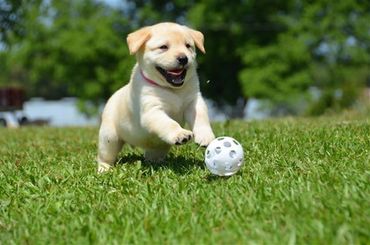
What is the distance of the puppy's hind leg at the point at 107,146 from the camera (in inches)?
235

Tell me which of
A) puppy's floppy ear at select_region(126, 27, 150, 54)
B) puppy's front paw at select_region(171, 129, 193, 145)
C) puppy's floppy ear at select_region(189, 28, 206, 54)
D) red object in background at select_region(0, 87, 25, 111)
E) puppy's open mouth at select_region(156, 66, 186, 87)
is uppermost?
puppy's floppy ear at select_region(126, 27, 150, 54)

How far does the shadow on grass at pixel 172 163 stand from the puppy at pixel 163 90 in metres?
0.24

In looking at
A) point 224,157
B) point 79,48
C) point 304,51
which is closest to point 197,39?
point 224,157

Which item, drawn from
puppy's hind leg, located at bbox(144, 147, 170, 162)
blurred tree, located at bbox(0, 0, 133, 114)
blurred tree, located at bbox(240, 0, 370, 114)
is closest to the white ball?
puppy's hind leg, located at bbox(144, 147, 170, 162)

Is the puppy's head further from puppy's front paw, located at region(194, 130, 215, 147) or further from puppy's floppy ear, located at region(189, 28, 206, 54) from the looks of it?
puppy's front paw, located at region(194, 130, 215, 147)

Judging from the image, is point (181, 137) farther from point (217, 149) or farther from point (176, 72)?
point (176, 72)

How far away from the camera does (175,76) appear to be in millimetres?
5254

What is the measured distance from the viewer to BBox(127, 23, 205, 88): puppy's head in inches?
203

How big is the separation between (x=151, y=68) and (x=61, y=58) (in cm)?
3047

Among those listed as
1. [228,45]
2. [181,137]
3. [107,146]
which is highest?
[181,137]

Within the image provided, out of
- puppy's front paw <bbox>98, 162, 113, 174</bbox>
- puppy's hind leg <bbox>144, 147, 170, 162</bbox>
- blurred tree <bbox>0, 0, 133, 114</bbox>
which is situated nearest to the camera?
puppy's front paw <bbox>98, 162, 113, 174</bbox>

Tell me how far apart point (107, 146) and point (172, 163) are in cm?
67

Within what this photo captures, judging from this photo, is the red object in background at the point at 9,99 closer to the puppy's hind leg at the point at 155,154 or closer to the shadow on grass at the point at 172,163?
the shadow on grass at the point at 172,163

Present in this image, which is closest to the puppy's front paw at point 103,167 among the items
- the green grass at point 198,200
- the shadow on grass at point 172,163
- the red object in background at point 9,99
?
→ the green grass at point 198,200
